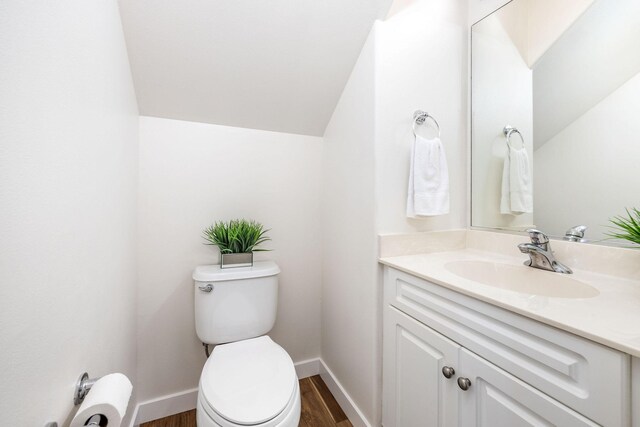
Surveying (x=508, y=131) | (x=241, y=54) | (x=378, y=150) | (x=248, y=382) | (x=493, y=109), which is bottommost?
(x=248, y=382)

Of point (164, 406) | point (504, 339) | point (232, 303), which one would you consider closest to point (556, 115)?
point (504, 339)

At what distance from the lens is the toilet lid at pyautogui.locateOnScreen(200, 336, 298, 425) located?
820mm

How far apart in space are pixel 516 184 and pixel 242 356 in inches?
58.0

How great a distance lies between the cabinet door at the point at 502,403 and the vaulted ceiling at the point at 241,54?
52.4 inches

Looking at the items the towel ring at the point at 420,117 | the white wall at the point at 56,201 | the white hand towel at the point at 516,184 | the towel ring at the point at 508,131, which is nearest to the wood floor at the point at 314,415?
the white wall at the point at 56,201

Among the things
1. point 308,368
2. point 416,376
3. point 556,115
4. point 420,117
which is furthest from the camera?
point 308,368

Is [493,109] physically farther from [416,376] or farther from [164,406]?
[164,406]

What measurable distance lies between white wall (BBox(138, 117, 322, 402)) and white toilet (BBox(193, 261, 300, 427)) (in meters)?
0.20

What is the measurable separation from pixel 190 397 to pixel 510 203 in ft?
6.37

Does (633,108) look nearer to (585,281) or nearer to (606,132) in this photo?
(606,132)

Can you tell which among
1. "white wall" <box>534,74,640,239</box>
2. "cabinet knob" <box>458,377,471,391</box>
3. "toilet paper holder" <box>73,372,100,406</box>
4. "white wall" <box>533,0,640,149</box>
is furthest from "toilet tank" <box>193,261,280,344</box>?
"white wall" <box>533,0,640,149</box>

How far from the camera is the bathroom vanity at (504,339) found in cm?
52

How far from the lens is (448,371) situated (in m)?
0.80

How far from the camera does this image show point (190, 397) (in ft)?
4.61
